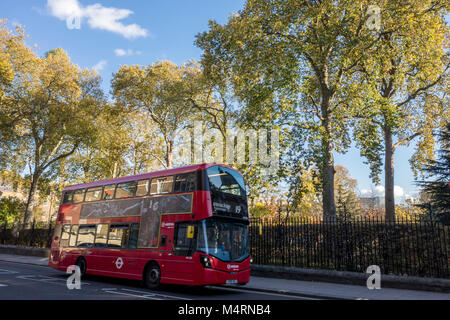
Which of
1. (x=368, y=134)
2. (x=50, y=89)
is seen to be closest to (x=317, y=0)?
(x=368, y=134)

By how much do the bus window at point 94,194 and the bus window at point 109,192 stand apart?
1.07 ft

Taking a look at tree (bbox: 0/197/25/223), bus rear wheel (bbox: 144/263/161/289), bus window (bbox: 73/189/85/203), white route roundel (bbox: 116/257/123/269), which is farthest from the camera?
tree (bbox: 0/197/25/223)

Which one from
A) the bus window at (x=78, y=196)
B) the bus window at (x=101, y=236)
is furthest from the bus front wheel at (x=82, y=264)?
the bus window at (x=78, y=196)

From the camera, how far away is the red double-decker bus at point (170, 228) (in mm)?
10305

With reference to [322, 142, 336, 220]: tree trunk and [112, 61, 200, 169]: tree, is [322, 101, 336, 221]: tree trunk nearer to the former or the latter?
[322, 142, 336, 220]: tree trunk

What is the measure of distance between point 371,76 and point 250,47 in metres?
7.11

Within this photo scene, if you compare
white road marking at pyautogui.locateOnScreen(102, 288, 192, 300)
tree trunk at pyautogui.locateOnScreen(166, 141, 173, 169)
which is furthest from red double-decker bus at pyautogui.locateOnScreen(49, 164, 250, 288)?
tree trunk at pyautogui.locateOnScreen(166, 141, 173, 169)

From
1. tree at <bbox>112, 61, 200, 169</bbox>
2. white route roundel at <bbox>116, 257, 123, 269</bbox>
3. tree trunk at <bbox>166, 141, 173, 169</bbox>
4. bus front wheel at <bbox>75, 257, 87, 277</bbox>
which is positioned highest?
tree at <bbox>112, 61, 200, 169</bbox>

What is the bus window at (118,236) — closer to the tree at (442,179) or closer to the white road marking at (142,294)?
the white road marking at (142,294)

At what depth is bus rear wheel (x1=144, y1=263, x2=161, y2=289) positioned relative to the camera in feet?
36.9

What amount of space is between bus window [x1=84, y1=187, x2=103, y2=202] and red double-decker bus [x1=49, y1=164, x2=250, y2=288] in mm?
45

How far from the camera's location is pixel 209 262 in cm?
1001

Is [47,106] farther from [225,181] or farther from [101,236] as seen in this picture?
[225,181]
